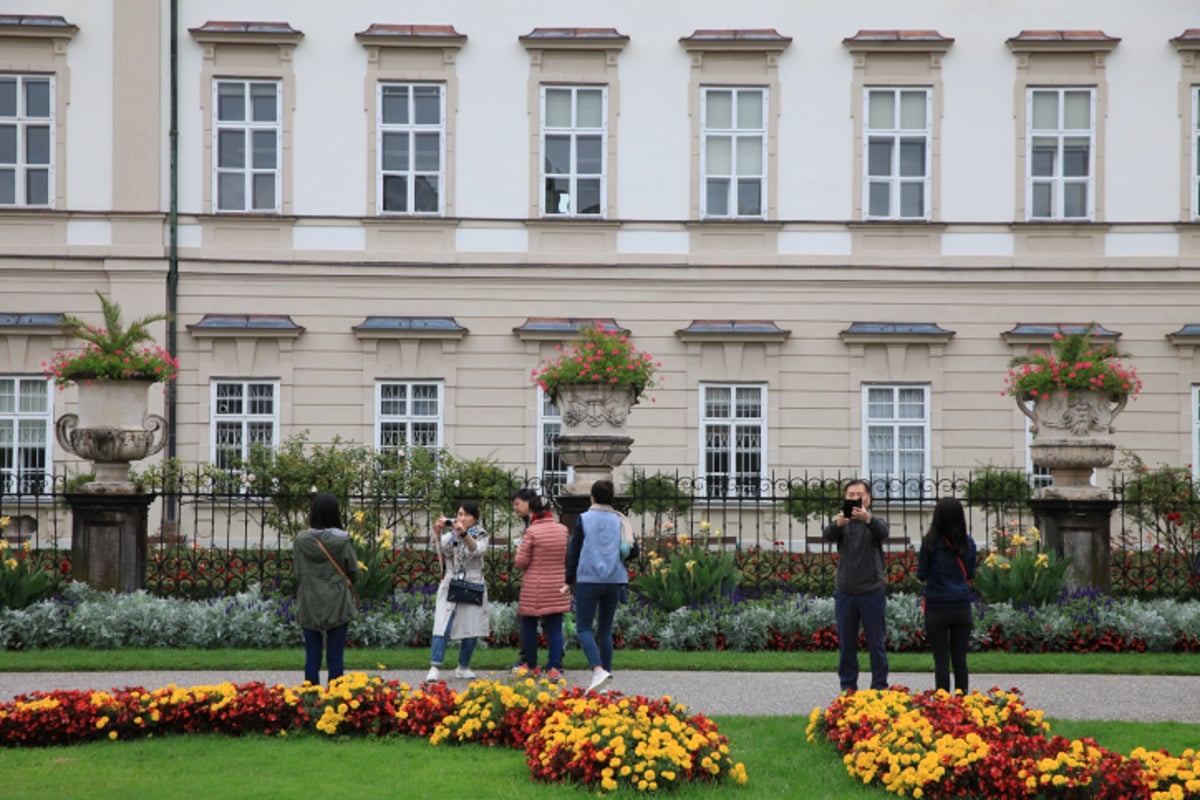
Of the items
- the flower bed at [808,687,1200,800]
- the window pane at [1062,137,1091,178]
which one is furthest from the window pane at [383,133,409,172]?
the flower bed at [808,687,1200,800]

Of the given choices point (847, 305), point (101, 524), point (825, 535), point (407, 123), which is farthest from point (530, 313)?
point (825, 535)

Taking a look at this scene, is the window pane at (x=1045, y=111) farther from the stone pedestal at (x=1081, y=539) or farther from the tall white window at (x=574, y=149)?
the stone pedestal at (x=1081, y=539)

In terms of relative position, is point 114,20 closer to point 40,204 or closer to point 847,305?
point 40,204

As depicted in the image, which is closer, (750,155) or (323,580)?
(323,580)

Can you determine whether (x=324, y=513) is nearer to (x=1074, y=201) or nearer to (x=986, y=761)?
(x=986, y=761)

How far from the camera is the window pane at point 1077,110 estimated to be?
78.8ft

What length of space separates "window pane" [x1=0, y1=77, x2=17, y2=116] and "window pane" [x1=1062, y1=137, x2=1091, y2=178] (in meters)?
18.3

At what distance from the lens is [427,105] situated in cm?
2409

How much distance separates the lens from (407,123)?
24062 mm

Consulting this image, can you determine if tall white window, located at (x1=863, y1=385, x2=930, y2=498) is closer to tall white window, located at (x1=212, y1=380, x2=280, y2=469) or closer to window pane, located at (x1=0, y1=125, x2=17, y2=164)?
tall white window, located at (x1=212, y1=380, x2=280, y2=469)

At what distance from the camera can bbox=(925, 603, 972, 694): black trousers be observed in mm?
9758

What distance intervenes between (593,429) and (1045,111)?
13.1 meters

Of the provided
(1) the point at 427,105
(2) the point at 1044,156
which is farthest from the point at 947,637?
(1) the point at 427,105

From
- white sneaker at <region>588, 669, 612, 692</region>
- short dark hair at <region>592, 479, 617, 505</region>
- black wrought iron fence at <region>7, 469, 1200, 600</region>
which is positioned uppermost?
short dark hair at <region>592, 479, 617, 505</region>
